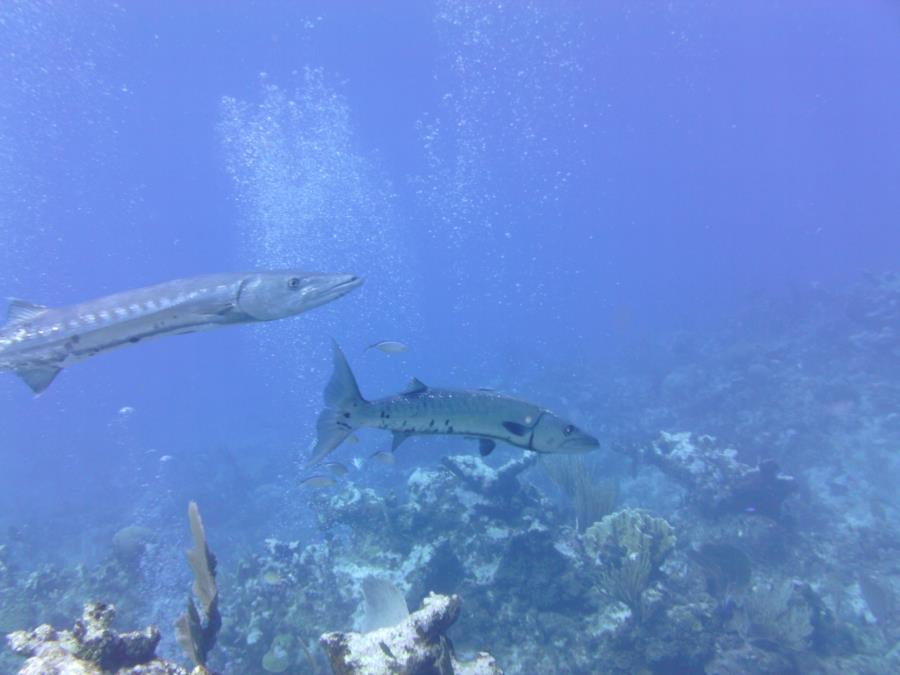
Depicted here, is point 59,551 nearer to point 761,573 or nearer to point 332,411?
point 332,411

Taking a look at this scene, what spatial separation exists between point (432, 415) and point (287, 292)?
1819mm

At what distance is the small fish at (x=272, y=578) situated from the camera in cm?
890

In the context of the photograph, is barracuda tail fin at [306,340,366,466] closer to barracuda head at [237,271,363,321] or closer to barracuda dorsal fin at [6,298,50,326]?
barracuda head at [237,271,363,321]

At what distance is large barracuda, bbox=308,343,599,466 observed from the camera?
4012 millimetres

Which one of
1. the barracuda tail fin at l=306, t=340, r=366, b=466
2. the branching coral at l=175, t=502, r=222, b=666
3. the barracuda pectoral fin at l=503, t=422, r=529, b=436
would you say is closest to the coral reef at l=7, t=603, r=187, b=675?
the branching coral at l=175, t=502, r=222, b=666

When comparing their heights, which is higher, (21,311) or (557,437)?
(21,311)

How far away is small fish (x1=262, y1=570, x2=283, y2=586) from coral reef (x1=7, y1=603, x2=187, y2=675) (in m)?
6.37

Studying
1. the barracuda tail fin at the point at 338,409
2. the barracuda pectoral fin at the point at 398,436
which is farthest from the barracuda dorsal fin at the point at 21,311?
the barracuda pectoral fin at the point at 398,436

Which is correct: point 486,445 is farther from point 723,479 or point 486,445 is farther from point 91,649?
point 723,479

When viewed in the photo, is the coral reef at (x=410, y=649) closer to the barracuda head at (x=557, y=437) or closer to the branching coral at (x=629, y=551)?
the barracuda head at (x=557, y=437)

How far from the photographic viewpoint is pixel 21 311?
4754mm

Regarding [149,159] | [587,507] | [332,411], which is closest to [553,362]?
[587,507]

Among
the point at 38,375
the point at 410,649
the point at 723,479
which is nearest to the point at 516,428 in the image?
the point at 410,649

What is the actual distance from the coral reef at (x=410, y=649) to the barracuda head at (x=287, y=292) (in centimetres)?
270
